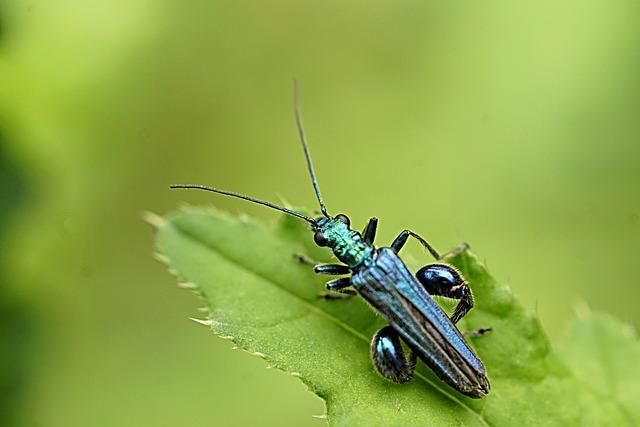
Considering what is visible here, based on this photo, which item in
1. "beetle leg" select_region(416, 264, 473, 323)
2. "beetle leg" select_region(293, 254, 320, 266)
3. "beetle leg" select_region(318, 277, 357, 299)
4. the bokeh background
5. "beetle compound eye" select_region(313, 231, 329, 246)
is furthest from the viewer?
the bokeh background

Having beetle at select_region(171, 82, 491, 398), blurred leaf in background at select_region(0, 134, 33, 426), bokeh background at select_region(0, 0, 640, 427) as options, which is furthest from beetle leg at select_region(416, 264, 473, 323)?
blurred leaf in background at select_region(0, 134, 33, 426)

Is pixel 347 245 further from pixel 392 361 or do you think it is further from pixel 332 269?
pixel 392 361

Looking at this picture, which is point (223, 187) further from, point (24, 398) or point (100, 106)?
point (24, 398)

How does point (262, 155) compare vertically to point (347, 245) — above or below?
below

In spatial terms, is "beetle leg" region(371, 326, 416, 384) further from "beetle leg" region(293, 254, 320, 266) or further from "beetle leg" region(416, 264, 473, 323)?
"beetle leg" region(293, 254, 320, 266)

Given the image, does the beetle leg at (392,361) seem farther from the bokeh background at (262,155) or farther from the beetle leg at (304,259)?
the bokeh background at (262,155)

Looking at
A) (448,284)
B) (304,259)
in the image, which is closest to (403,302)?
(448,284)

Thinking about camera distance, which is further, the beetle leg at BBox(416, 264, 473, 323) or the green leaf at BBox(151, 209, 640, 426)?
the beetle leg at BBox(416, 264, 473, 323)
